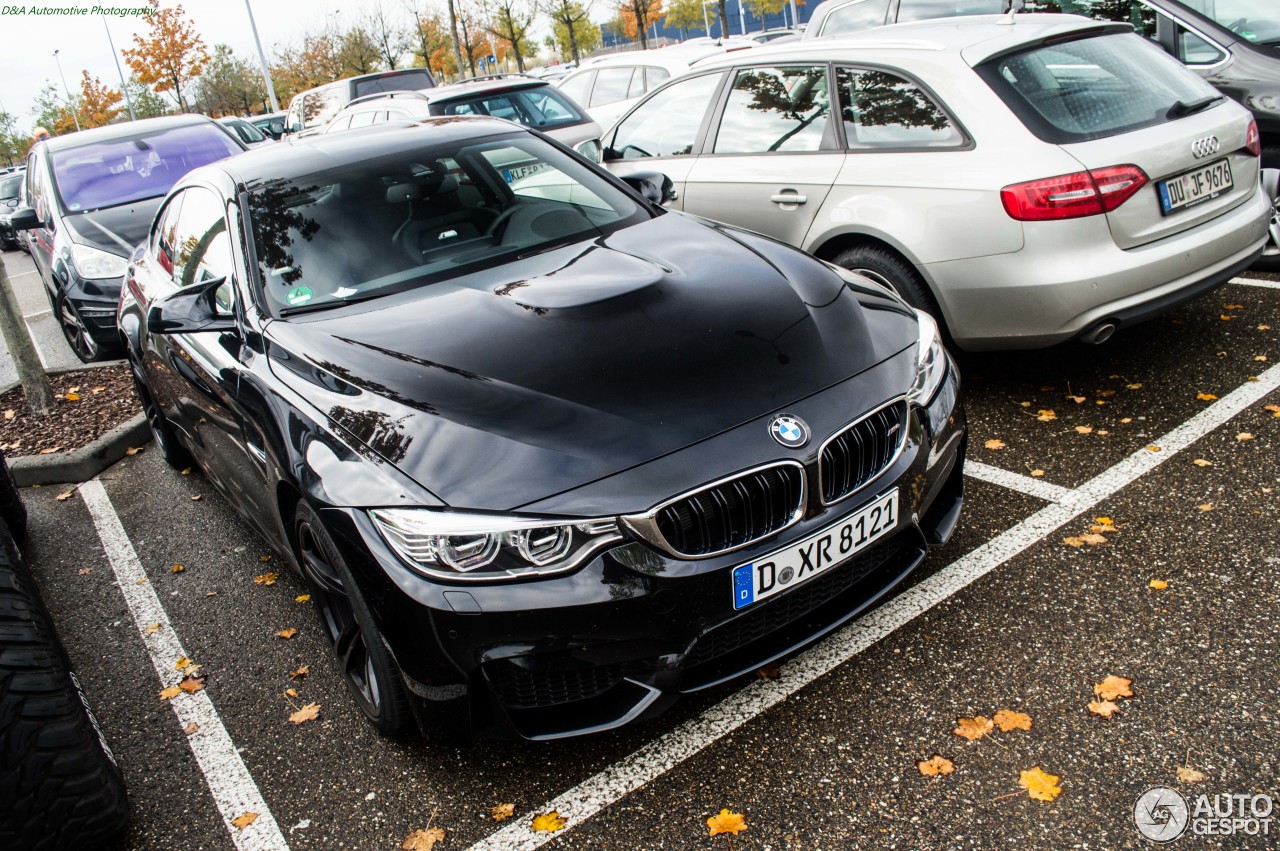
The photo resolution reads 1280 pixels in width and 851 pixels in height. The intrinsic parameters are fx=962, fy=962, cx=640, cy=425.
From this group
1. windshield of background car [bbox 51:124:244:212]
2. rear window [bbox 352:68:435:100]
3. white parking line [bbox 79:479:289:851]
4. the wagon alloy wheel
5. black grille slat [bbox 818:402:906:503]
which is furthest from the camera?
rear window [bbox 352:68:435:100]

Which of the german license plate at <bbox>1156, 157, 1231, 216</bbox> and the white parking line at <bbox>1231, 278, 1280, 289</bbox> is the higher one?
the german license plate at <bbox>1156, 157, 1231, 216</bbox>

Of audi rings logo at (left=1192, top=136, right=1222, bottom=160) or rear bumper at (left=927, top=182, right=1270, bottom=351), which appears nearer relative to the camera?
rear bumper at (left=927, top=182, right=1270, bottom=351)

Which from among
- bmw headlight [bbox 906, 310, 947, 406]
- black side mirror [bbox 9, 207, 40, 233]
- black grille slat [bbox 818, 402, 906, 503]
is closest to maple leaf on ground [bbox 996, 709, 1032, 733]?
black grille slat [bbox 818, 402, 906, 503]

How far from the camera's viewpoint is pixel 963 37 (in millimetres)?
4410

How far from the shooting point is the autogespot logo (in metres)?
2.14

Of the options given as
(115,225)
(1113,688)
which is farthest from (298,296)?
(115,225)

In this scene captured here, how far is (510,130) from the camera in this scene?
417cm

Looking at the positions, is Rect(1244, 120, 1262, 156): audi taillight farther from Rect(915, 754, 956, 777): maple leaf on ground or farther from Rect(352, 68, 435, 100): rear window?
Rect(352, 68, 435, 100): rear window

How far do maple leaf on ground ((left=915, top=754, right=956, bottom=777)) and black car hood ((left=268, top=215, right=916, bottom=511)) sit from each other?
0.96m

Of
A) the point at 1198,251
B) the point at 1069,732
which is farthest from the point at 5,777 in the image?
the point at 1198,251

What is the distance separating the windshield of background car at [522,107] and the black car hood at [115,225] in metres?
2.98

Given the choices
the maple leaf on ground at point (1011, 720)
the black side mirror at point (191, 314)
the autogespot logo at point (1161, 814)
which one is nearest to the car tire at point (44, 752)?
the black side mirror at point (191, 314)

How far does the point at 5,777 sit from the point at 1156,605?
3109 millimetres

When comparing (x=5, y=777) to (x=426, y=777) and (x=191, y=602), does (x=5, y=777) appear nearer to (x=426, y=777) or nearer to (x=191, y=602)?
(x=426, y=777)
